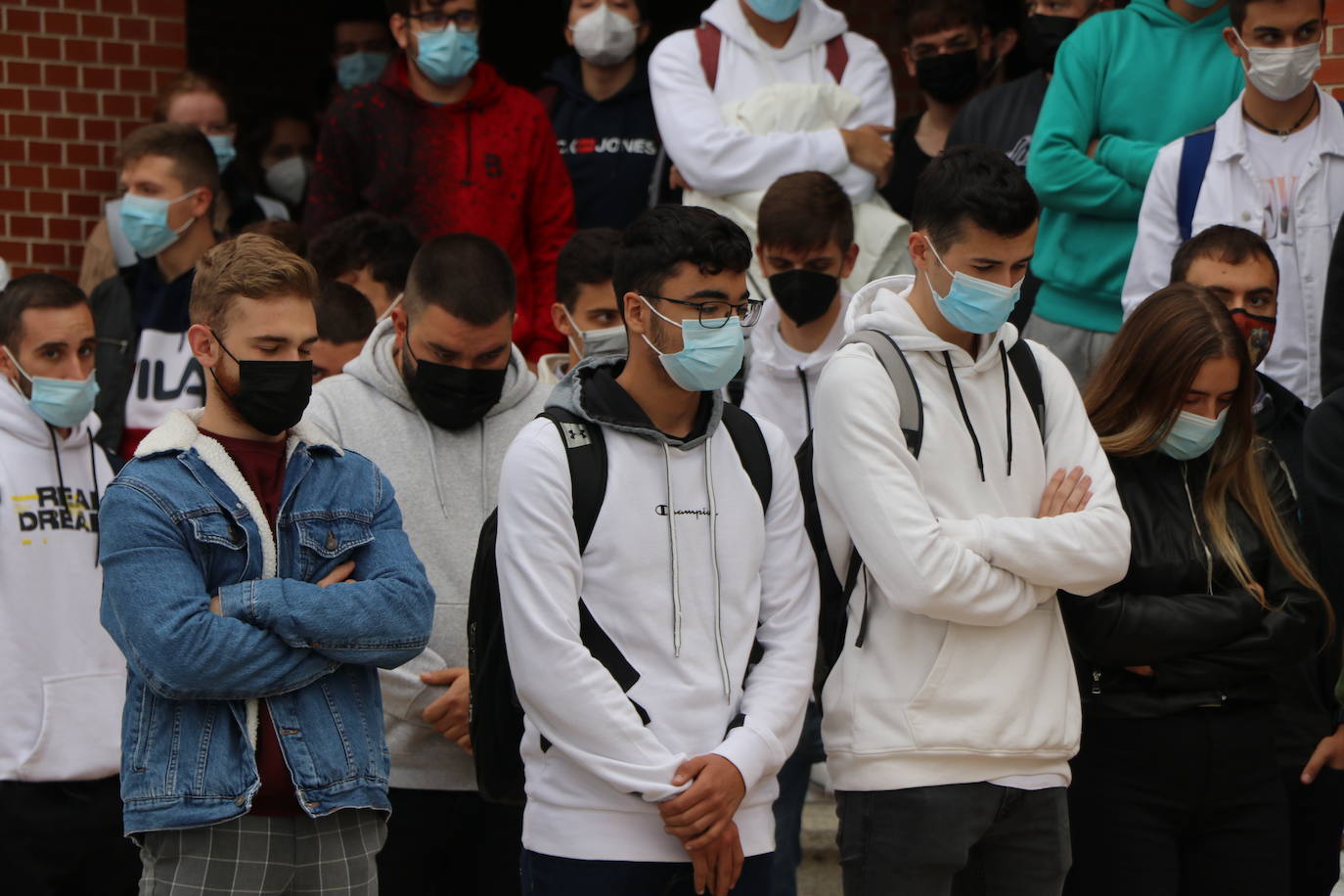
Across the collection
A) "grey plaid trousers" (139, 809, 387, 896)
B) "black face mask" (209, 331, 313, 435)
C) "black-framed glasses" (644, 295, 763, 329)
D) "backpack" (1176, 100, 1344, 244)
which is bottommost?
"grey plaid trousers" (139, 809, 387, 896)

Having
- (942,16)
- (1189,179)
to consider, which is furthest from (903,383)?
(942,16)

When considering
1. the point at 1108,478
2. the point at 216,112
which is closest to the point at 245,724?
the point at 1108,478

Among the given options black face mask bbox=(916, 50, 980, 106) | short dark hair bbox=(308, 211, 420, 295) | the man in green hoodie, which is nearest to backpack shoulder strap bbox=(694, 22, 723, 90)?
black face mask bbox=(916, 50, 980, 106)

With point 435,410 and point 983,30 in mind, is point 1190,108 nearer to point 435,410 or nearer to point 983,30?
point 983,30

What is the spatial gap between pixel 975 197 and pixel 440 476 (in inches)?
58.0

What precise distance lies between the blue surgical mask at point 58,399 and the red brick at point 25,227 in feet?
10.7

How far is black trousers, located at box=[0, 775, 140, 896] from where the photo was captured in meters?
4.42

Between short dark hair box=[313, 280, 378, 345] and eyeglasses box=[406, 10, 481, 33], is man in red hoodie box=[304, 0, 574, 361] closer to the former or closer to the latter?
eyeglasses box=[406, 10, 481, 33]

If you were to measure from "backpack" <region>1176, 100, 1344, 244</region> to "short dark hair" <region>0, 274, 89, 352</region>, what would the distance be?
331 cm

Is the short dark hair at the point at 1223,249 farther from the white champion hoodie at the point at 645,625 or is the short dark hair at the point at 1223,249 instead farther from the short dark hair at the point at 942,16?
the short dark hair at the point at 942,16

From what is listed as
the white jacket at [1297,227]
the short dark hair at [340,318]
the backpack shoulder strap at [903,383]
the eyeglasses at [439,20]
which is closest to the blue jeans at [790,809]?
the backpack shoulder strap at [903,383]

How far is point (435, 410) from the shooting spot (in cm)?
416

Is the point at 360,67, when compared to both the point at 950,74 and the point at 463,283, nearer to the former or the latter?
the point at 950,74

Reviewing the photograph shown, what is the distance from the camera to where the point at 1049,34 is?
6.17m
